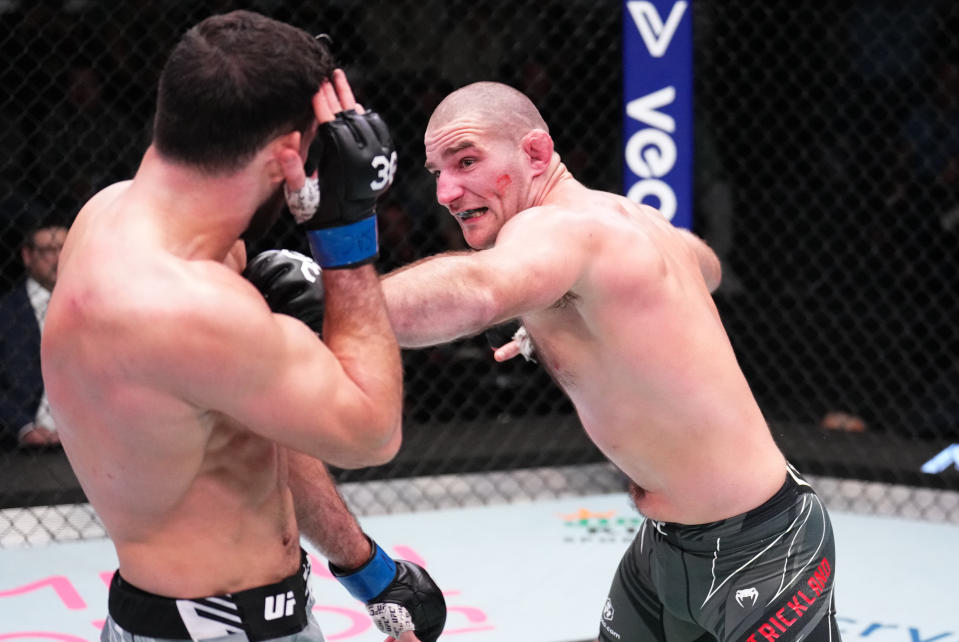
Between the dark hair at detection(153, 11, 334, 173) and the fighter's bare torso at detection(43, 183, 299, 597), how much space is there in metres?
0.11

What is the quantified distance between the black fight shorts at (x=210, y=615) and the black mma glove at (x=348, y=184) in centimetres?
43

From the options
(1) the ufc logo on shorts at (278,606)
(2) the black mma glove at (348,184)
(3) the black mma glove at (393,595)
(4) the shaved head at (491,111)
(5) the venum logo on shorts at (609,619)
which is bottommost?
(5) the venum logo on shorts at (609,619)

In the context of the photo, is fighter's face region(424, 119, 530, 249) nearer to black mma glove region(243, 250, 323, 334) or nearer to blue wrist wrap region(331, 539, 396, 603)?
black mma glove region(243, 250, 323, 334)

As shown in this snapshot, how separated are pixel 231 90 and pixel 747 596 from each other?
1.12m

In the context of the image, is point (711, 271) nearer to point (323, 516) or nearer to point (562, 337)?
point (562, 337)

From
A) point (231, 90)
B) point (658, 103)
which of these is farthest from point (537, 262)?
point (658, 103)

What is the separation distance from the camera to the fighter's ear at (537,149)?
206 cm

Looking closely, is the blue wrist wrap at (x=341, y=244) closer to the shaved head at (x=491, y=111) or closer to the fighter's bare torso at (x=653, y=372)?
the fighter's bare torso at (x=653, y=372)

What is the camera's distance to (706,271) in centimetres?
227

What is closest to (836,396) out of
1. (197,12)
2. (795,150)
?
(795,150)

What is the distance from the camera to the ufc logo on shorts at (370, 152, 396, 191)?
142 centimetres

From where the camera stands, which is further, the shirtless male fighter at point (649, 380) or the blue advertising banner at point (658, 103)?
the blue advertising banner at point (658, 103)

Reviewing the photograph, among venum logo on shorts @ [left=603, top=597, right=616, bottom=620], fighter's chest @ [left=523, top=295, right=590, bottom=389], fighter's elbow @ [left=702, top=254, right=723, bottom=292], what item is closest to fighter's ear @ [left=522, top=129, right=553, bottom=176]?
fighter's chest @ [left=523, top=295, right=590, bottom=389]

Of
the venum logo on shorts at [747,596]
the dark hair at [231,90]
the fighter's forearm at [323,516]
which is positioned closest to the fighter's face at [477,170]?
the fighter's forearm at [323,516]
